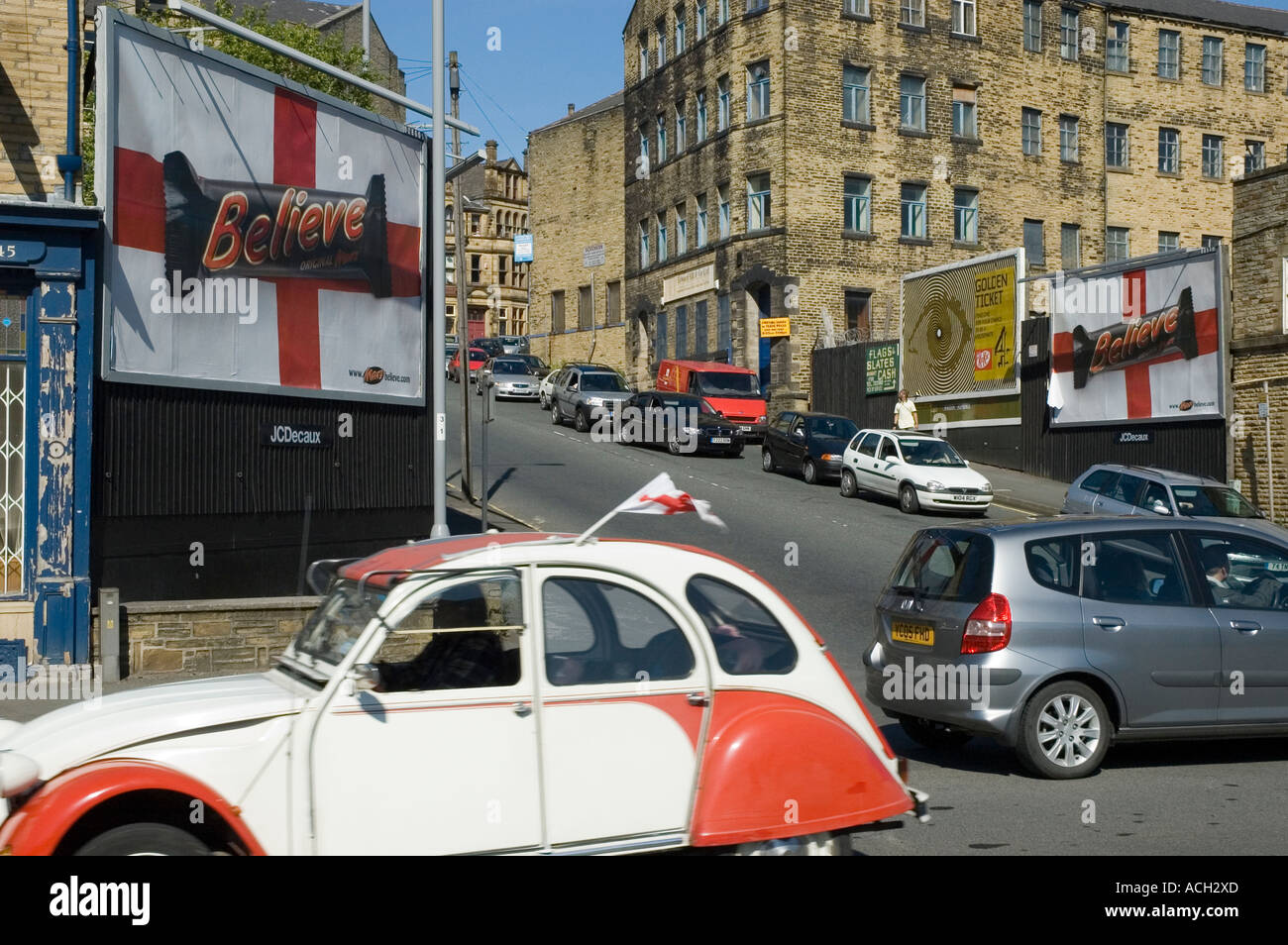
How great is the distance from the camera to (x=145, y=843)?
187 inches

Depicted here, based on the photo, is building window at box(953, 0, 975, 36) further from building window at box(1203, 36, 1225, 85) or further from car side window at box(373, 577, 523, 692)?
car side window at box(373, 577, 523, 692)

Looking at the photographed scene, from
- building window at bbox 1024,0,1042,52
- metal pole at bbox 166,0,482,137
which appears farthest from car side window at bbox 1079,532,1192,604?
building window at bbox 1024,0,1042,52

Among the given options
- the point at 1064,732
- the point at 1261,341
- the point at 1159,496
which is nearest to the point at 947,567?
the point at 1064,732

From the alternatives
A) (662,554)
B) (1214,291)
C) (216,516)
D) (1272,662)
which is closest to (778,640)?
(662,554)

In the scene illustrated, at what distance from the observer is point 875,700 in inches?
390

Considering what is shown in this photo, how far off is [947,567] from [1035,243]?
42.4 m

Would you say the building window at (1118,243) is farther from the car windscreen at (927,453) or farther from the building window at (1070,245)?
the car windscreen at (927,453)

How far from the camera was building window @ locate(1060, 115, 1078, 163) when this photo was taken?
4944 cm

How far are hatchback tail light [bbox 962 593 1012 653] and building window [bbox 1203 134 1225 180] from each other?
49.0 metres

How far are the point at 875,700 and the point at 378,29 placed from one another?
177 ft

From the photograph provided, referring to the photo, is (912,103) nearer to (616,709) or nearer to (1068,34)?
(1068,34)

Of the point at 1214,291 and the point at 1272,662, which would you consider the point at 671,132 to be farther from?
the point at 1272,662

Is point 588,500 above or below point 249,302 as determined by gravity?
below

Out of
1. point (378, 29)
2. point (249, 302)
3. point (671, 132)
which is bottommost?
point (249, 302)
